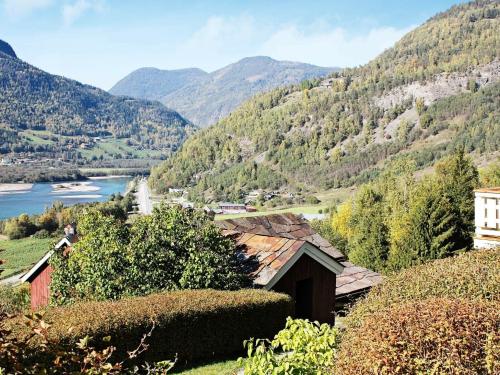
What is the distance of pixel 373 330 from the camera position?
5.38m

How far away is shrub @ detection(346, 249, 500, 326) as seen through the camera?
6.93 meters

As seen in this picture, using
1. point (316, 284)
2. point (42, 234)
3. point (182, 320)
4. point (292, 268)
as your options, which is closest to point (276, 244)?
point (292, 268)

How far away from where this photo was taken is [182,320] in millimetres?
11602

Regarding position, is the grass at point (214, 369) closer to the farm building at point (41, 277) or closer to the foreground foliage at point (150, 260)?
the foreground foliage at point (150, 260)

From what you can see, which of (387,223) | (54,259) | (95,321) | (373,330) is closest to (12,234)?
(387,223)

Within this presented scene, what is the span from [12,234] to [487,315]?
10585 cm

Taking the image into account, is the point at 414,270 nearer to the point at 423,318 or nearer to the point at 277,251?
the point at 423,318

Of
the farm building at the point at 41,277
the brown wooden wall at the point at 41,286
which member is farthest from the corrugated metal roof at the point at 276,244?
the brown wooden wall at the point at 41,286

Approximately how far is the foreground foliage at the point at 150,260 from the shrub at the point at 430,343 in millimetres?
8562

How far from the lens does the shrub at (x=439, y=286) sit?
6930 millimetres

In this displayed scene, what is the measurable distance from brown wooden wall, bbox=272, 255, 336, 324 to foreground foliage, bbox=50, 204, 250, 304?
4.42ft

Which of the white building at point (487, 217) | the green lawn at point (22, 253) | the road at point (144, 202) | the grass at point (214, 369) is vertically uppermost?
the white building at point (487, 217)

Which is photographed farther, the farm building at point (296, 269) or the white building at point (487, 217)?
the farm building at point (296, 269)

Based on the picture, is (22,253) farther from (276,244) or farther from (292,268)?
(292,268)
